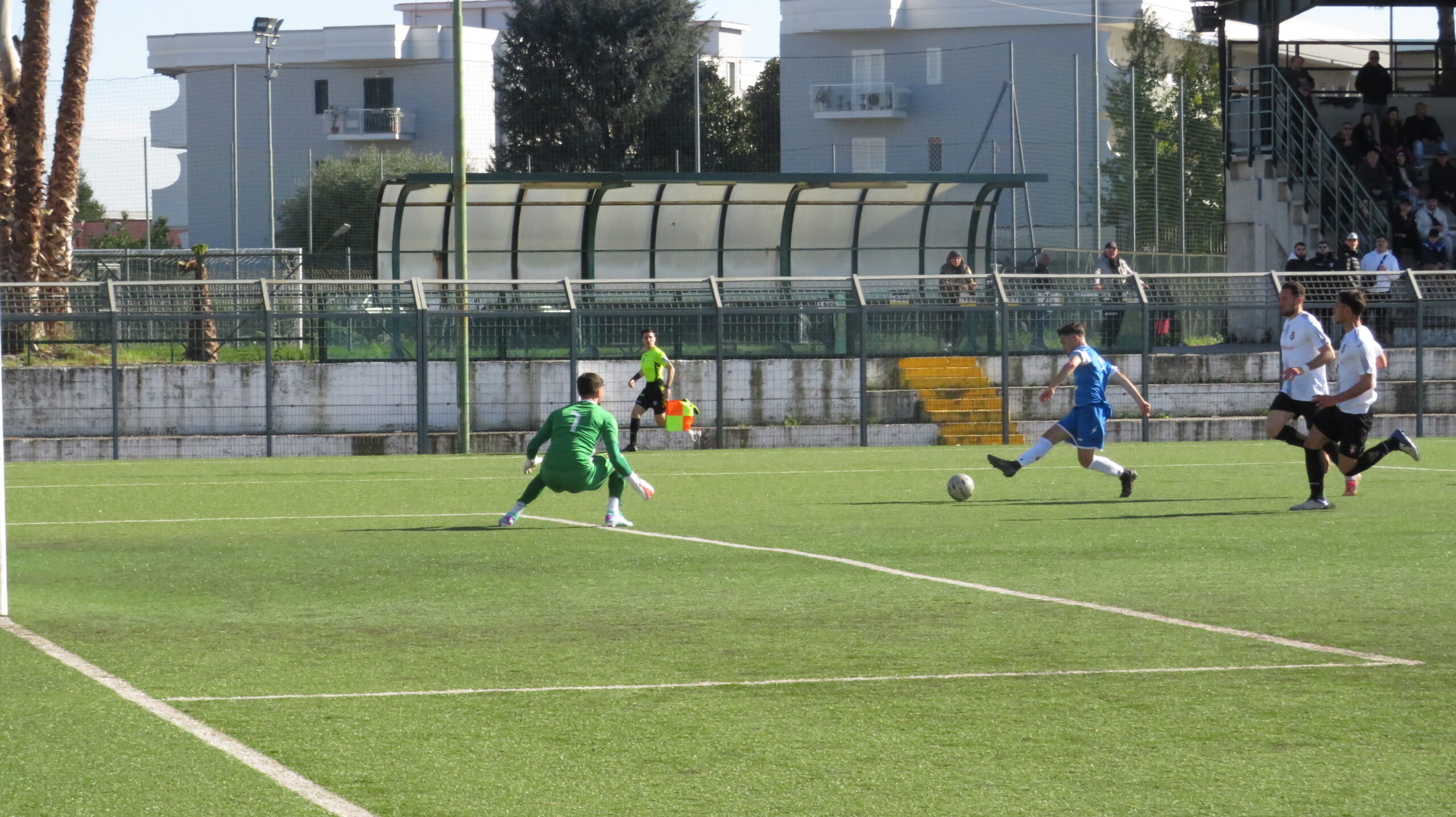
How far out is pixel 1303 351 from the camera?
567 inches

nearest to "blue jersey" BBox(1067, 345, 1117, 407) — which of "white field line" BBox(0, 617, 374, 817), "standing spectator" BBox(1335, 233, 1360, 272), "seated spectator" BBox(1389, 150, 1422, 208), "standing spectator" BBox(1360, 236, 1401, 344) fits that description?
"white field line" BBox(0, 617, 374, 817)

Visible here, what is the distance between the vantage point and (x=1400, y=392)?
2652cm

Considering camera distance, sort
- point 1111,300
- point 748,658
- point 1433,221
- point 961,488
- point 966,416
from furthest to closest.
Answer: point 1433,221 → point 1111,300 → point 966,416 → point 961,488 → point 748,658

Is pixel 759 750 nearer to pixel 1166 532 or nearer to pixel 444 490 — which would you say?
pixel 1166 532

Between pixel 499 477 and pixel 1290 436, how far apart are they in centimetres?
817

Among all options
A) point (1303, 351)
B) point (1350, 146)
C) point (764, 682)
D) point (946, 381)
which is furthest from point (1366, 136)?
point (764, 682)

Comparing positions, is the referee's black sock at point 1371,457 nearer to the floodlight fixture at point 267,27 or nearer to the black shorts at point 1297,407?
the black shorts at point 1297,407

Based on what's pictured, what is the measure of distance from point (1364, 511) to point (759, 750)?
9.22m

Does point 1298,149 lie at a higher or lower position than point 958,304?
higher

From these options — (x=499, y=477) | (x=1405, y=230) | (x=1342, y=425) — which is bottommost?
(x=499, y=477)

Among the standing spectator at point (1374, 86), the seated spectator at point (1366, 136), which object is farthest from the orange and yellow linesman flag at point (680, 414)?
the standing spectator at point (1374, 86)

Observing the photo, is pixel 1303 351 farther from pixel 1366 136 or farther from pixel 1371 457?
pixel 1366 136

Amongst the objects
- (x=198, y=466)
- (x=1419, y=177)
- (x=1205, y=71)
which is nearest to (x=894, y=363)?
(x=198, y=466)

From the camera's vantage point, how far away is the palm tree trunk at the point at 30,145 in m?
27.7
